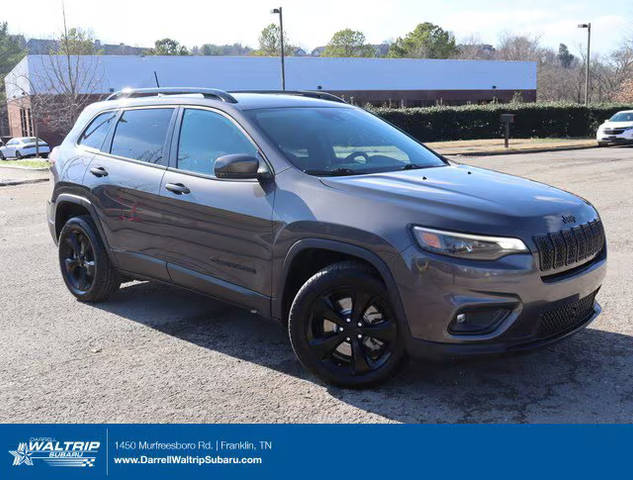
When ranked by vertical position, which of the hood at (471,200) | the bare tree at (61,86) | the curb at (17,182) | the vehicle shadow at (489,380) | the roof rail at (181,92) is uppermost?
the bare tree at (61,86)

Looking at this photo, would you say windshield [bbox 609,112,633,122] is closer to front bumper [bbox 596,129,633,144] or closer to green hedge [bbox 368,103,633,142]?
front bumper [bbox 596,129,633,144]

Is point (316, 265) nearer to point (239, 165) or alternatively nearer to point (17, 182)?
point (239, 165)

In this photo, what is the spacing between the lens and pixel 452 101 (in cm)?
5400

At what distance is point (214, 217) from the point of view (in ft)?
14.6

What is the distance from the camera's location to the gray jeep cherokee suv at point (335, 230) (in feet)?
11.5

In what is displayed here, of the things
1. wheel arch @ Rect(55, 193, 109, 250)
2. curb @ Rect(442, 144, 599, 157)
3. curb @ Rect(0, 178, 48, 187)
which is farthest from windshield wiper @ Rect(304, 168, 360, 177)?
curb @ Rect(442, 144, 599, 157)

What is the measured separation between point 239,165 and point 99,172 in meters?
1.88

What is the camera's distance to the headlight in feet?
11.4

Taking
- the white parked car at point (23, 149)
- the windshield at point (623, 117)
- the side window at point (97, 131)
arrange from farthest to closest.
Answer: the white parked car at point (23, 149) < the windshield at point (623, 117) < the side window at point (97, 131)

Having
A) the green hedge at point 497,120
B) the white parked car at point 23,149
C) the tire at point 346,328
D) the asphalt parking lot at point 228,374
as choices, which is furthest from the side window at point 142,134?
the white parked car at point 23,149

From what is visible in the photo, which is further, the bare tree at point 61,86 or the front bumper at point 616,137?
the bare tree at point 61,86

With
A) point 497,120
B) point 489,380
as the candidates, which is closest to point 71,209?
point 489,380

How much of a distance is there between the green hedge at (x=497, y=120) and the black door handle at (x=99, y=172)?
26.9 metres

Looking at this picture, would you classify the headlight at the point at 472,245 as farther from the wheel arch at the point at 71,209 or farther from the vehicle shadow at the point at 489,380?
the wheel arch at the point at 71,209
